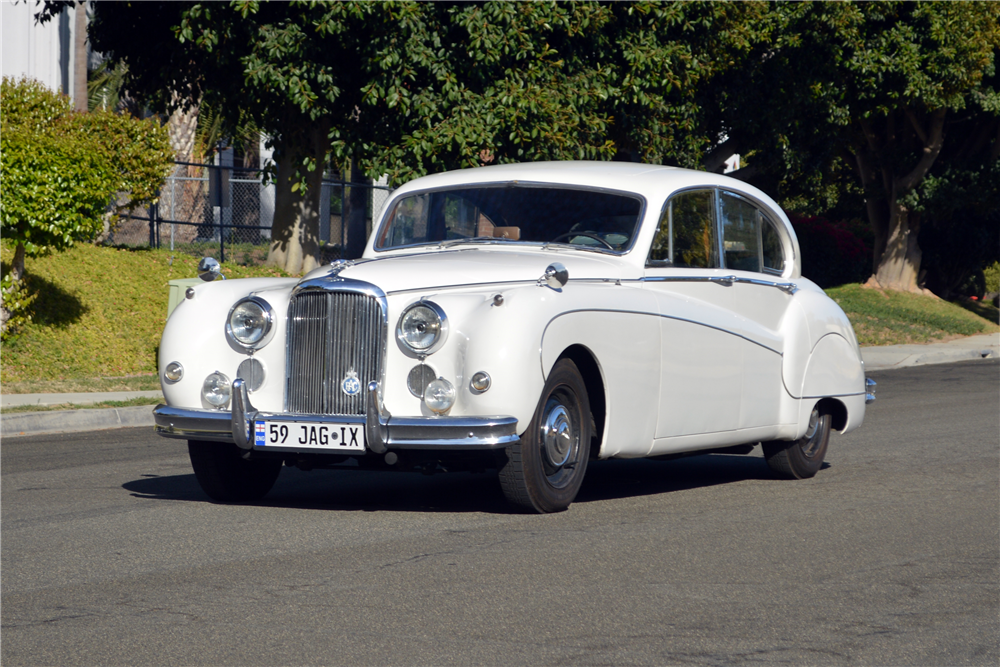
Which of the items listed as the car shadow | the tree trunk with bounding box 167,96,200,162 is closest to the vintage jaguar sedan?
the car shadow

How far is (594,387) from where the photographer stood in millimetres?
7043

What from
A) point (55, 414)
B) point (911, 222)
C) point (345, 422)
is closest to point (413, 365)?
point (345, 422)

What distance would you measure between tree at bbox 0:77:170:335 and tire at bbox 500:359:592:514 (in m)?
9.56

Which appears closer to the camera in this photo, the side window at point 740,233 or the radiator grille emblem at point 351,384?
the radiator grille emblem at point 351,384

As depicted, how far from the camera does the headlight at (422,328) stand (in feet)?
21.1

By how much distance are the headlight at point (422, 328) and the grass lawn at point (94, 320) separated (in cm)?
845

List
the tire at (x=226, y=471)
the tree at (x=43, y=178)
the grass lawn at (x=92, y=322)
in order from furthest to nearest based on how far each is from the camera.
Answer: the grass lawn at (x=92, y=322), the tree at (x=43, y=178), the tire at (x=226, y=471)

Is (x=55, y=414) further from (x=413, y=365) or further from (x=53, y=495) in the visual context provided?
(x=413, y=365)

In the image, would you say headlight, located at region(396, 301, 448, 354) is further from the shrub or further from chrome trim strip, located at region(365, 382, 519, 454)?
the shrub

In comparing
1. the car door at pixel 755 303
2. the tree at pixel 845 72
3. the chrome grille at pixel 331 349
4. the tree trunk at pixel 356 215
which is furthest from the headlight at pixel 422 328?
the tree trunk at pixel 356 215

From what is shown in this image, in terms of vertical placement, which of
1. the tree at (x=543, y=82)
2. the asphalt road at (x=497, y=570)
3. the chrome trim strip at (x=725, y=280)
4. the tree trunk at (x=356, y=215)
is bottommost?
the asphalt road at (x=497, y=570)

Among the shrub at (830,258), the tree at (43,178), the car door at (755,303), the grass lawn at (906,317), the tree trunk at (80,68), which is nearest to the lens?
the car door at (755,303)

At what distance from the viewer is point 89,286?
59.2 feet

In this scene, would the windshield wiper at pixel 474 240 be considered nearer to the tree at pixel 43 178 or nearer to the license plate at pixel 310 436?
the license plate at pixel 310 436
